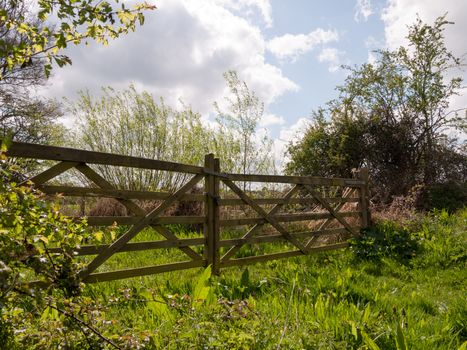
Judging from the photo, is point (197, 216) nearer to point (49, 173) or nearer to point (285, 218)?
point (285, 218)

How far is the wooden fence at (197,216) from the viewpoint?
419 cm

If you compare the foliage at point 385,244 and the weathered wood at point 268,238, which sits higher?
the weathered wood at point 268,238

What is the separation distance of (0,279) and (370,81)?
12705 millimetres

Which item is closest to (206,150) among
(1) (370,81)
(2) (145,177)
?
(2) (145,177)

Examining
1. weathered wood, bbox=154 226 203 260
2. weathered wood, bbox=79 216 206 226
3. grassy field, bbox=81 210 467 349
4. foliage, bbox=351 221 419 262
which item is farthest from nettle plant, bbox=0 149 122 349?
foliage, bbox=351 221 419 262

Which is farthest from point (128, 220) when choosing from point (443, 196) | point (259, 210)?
point (443, 196)

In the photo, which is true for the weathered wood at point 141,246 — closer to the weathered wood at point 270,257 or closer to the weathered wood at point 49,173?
the weathered wood at point 270,257

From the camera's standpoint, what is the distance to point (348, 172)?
38.7ft

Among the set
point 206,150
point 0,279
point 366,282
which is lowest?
point 366,282

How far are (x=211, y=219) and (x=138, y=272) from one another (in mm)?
1299

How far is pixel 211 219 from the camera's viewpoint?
562cm

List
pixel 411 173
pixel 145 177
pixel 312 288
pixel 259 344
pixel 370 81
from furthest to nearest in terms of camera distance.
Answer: pixel 370 81
pixel 411 173
pixel 145 177
pixel 312 288
pixel 259 344

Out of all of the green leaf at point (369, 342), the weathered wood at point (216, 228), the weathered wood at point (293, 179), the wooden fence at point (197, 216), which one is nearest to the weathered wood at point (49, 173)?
the wooden fence at point (197, 216)

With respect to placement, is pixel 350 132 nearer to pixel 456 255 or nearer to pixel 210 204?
pixel 456 255
